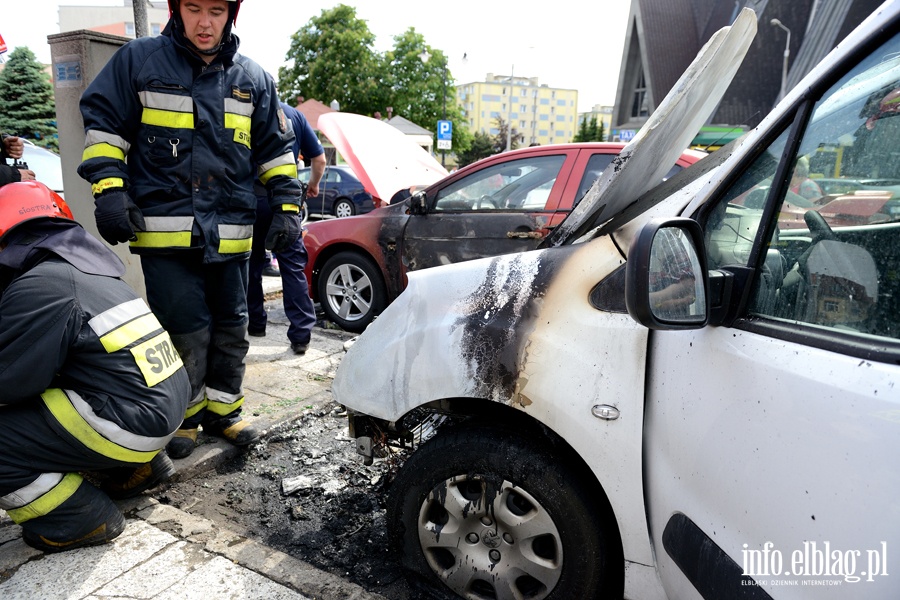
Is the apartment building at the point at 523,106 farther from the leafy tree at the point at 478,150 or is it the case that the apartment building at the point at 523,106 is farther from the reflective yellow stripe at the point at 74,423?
the reflective yellow stripe at the point at 74,423

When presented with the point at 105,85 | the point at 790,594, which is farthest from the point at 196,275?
the point at 790,594

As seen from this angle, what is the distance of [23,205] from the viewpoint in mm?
2402

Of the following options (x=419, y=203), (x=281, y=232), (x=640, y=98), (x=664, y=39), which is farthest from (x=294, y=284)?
(x=640, y=98)

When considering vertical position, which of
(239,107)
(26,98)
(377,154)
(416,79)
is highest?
(416,79)

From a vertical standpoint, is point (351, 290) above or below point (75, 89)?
below

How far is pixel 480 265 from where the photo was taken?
2086 mm

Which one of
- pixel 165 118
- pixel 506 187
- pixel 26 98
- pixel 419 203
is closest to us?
pixel 165 118

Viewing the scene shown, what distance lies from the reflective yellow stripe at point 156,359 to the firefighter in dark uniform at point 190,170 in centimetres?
44

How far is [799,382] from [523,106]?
12426 centimetres

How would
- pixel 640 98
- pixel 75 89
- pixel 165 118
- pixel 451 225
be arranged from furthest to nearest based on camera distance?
pixel 640 98
pixel 451 225
pixel 75 89
pixel 165 118

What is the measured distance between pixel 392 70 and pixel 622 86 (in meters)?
14.3

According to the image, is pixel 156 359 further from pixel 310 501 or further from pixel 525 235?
pixel 525 235

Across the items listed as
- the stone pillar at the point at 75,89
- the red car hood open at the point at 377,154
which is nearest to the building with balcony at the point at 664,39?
the red car hood open at the point at 377,154

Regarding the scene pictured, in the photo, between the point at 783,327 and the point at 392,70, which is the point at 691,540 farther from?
the point at 392,70
